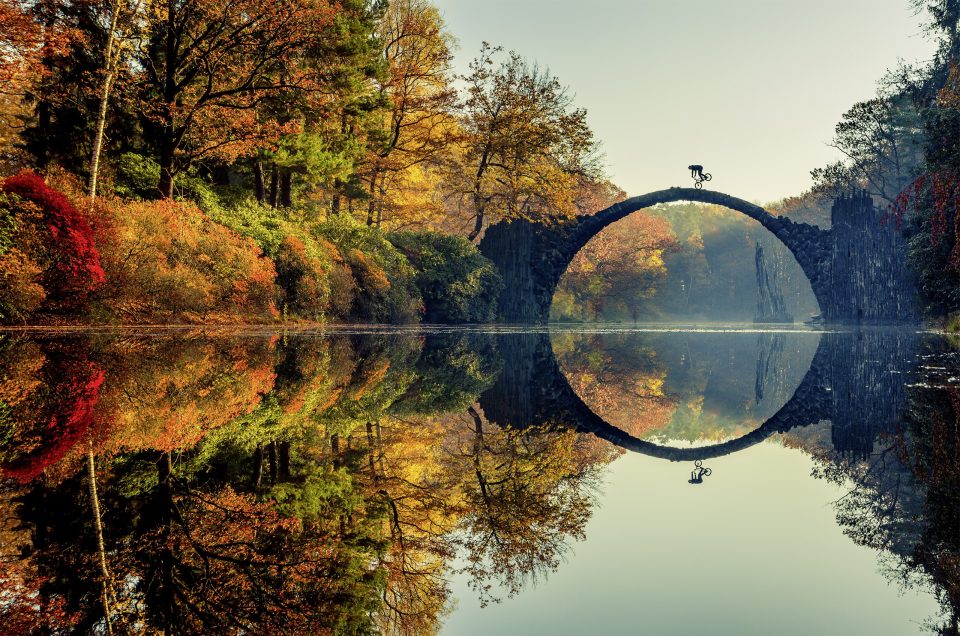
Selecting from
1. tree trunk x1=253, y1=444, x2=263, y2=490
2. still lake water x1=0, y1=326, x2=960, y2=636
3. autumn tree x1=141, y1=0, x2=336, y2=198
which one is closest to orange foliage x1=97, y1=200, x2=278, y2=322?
autumn tree x1=141, y1=0, x2=336, y2=198

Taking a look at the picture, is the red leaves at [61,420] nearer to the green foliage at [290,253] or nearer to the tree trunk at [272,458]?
the tree trunk at [272,458]

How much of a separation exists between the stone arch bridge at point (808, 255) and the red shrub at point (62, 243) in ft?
57.4

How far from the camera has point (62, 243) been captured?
11453 mm

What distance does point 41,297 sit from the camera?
40.1 ft

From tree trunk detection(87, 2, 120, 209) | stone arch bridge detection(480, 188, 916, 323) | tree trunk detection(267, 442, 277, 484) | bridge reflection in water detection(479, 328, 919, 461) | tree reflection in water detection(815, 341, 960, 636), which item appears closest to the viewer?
tree reflection in water detection(815, 341, 960, 636)

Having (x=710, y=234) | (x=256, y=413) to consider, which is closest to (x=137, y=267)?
(x=256, y=413)

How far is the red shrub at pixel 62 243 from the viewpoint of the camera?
11.3m

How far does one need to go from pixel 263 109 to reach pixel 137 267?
7.89m

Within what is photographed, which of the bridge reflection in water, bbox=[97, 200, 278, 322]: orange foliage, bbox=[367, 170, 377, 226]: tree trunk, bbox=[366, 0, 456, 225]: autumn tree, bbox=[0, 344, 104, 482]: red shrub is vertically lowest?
the bridge reflection in water

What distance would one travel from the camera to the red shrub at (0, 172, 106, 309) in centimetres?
1131

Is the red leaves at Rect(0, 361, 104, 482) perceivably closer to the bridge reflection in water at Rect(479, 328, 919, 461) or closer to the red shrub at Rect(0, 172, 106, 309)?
the bridge reflection in water at Rect(479, 328, 919, 461)

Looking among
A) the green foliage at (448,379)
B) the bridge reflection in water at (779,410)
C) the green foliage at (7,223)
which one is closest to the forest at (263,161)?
the green foliage at (7,223)

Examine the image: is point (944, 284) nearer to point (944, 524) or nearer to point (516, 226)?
point (516, 226)

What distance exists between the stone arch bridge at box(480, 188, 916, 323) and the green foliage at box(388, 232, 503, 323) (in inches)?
84.8
